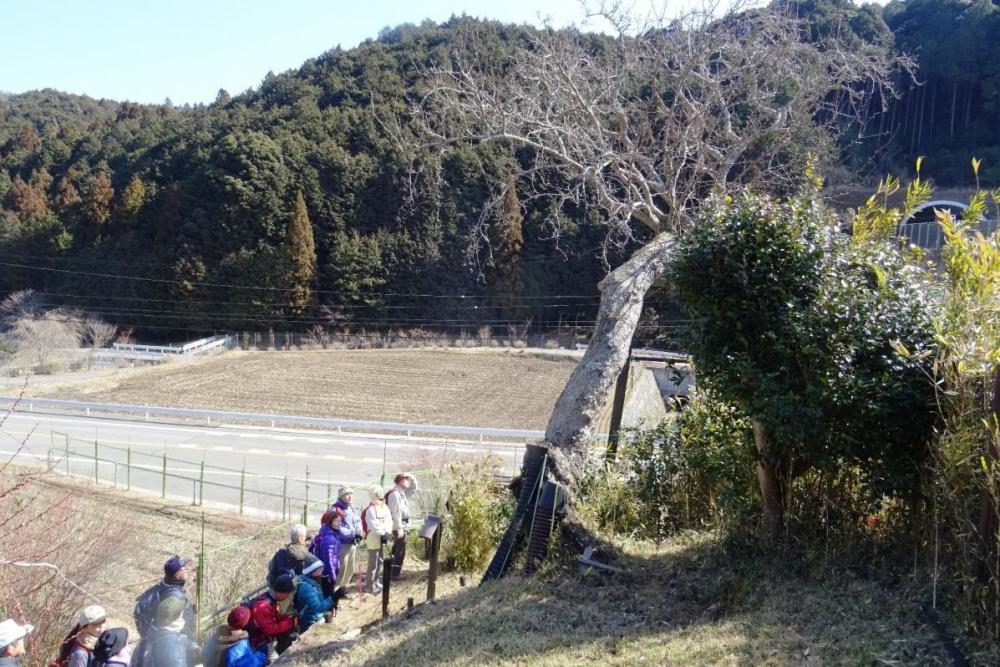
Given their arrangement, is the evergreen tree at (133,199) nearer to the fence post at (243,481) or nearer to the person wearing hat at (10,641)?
the fence post at (243,481)

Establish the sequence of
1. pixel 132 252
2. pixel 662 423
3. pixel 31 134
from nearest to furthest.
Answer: pixel 662 423 < pixel 132 252 < pixel 31 134

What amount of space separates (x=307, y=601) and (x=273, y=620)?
0.42 meters

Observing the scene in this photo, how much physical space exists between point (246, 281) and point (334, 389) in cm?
1645

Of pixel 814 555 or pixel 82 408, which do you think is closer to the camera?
pixel 814 555

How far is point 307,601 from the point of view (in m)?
5.82

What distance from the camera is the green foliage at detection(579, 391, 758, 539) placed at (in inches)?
247

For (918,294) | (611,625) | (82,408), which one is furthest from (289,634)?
(82,408)

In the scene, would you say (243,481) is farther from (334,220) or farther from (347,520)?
(334,220)

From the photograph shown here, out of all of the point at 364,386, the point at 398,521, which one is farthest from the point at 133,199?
the point at 398,521

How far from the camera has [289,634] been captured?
559 cm

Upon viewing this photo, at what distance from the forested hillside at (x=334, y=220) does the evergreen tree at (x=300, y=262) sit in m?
0.12

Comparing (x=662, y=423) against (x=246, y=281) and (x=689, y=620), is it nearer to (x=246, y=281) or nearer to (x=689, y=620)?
(x=689, y=620)

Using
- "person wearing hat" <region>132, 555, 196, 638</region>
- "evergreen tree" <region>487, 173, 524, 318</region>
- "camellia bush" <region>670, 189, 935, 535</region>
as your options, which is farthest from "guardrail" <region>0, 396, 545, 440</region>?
"evergreen tree" <region>487, 173, 524, 318</region>

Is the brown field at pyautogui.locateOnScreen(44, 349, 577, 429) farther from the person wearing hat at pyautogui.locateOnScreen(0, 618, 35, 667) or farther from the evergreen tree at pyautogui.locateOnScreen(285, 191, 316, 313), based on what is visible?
the person wearing hat at pyautogui.locateOnScreen(0, 618, 35, 667)
